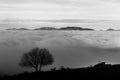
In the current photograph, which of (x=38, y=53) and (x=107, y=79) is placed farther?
(x=38, y=53)

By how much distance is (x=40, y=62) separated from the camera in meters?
104

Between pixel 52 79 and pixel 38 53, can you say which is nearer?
pixel 52 79

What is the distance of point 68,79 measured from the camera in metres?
49.0

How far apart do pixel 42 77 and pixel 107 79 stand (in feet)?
42.2

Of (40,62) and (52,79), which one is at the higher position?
(40,62)

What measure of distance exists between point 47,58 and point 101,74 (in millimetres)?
58581

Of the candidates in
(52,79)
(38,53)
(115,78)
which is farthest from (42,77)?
(38,53)

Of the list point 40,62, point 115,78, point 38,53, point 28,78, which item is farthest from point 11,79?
point 38,53

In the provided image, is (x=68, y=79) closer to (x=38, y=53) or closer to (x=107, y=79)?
(x=107, y=79)

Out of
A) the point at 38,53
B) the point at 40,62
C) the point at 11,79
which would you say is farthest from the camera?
the point at 38,53

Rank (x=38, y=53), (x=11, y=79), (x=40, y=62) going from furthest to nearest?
(x=38, y=53)
(x=40, y=62)
(x=11, y=79)

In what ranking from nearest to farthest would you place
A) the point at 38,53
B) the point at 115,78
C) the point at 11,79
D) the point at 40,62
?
the point at 115,78 < the point at 11,79 < the point at 40,62 < the point at 38,53

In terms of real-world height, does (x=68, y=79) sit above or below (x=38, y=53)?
below

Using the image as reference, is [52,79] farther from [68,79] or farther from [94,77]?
[94,77]
